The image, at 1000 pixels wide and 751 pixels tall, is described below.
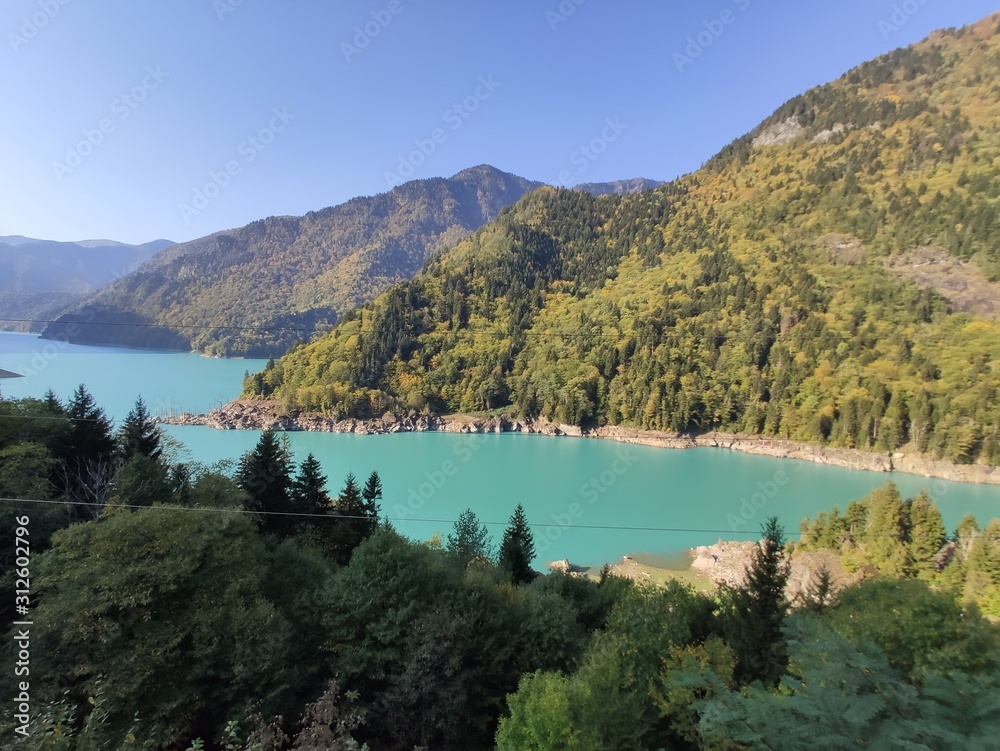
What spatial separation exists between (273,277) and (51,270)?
59.3 metres

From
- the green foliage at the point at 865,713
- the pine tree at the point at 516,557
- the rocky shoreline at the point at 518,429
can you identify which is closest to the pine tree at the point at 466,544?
the pine tree at the point at 516,557

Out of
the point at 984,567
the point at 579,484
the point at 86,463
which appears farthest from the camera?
the point at 579,484

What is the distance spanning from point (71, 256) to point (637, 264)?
18125cm

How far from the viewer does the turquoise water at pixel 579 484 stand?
21703mm

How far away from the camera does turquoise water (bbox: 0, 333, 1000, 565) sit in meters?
21.7

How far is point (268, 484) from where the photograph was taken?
10.9 meters

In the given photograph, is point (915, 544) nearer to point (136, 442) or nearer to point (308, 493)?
point (308, 493)

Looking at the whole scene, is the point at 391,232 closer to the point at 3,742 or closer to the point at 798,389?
the point at 798,389

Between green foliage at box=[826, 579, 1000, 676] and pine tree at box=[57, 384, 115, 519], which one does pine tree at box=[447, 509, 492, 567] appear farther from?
green foliage at box=[826, 579, 1000, 676]

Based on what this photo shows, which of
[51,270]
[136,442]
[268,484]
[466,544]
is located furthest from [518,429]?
[51,270]

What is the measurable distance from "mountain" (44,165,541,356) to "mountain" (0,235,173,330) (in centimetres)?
599

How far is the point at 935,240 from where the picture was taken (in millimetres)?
43938

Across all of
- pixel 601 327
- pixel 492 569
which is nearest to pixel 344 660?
pixel 492 569

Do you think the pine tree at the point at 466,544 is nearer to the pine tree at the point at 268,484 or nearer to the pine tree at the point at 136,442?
the pine tree at the point at 268,484
